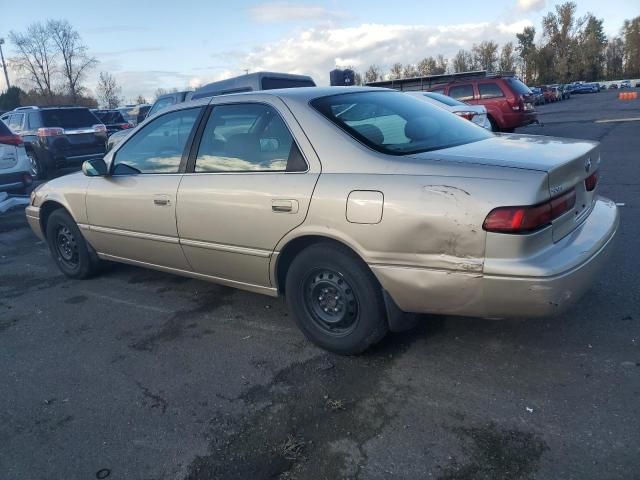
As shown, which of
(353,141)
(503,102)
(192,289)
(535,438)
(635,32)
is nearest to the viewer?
(535,438)

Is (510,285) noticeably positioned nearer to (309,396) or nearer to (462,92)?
(309,396)

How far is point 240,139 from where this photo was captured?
362cm

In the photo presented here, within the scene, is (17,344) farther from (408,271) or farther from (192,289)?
(408,271)

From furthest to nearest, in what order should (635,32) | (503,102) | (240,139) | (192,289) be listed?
(635,32) < (503,102) < (192,289) < (240,139)

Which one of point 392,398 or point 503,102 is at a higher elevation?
point 503,102

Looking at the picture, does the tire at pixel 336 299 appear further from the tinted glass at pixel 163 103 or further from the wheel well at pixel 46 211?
the tinted glass at pixel 163 103

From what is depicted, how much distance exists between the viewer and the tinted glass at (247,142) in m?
3.33

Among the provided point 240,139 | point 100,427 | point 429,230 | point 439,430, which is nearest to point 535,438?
point 439,430

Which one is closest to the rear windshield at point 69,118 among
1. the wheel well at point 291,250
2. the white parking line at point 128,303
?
the white parking line at point 128,303

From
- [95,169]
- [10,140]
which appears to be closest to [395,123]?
[95,169]

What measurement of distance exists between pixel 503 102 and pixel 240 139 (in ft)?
39.6

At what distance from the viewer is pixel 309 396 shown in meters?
2.85

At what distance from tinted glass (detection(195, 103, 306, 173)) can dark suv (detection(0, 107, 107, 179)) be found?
9.88 m

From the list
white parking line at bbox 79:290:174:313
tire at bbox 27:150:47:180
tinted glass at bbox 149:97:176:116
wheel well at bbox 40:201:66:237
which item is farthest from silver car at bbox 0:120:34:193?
white parking line at bbox 79:290:174:313
